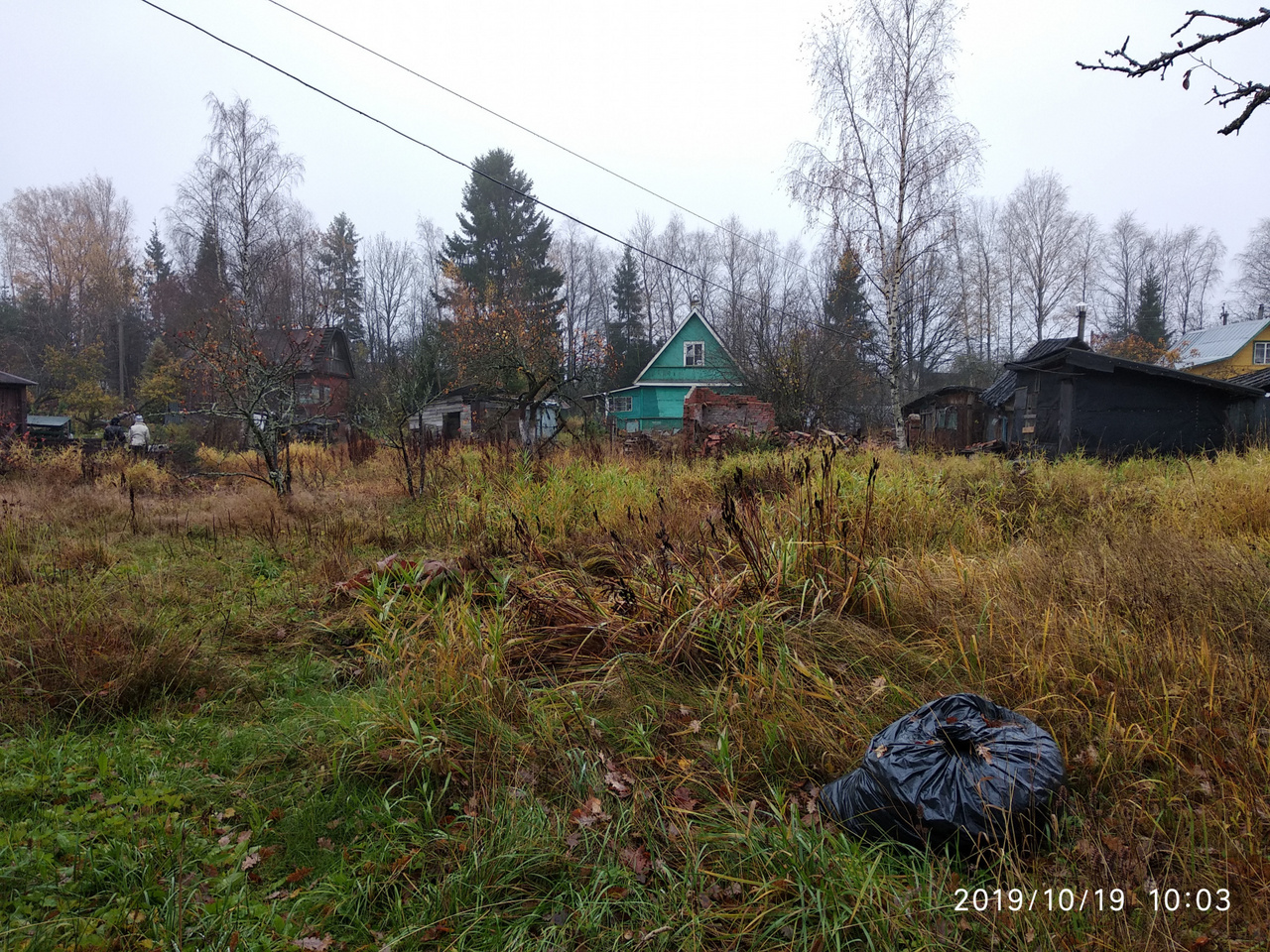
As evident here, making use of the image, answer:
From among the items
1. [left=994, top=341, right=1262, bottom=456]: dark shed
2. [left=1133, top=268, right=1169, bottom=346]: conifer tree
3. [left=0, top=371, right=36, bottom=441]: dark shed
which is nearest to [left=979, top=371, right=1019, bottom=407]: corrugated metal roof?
[left=994, top=341, right=1262, bottom=456]: dark shed

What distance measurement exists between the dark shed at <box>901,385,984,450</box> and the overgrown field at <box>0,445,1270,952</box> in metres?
19.9

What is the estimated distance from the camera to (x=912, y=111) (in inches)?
628

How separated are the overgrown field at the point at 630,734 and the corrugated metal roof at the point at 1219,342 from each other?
4423cm

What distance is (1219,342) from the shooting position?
39.2 m

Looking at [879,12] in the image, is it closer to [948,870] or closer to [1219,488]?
[1219,488]

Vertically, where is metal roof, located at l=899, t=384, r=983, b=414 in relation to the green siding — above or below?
below

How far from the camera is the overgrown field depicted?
182 cm

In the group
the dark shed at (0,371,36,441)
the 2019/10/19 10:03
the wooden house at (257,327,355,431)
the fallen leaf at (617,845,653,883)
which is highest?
the wooden house at (257,327,355,431)

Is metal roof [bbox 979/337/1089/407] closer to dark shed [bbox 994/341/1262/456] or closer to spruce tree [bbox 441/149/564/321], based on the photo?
dark shed [bbox 994/341/1262/456]

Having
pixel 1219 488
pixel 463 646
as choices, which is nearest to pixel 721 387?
pixel 1219 488

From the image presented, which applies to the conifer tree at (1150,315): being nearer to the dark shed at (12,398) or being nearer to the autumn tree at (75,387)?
the dark shed at (12,398)

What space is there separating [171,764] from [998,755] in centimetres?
314

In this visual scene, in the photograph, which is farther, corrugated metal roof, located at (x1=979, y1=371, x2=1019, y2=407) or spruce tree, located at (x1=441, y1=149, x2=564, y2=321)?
spruce tree, located at (x1=441, y1=149, x2=564, y2=321)

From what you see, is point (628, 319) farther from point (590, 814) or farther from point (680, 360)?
point (590, 814)
